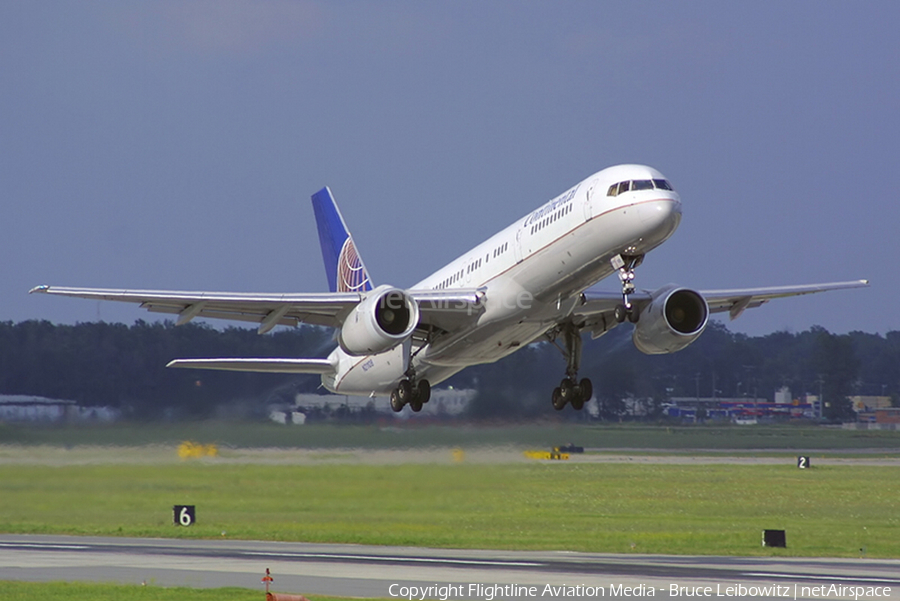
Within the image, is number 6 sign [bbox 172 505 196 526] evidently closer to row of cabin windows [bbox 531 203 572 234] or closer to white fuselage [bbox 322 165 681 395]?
white fuselage [bbox 322 165 681 395]

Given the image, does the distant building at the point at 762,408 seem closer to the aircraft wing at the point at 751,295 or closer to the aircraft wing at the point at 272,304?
the aircraft wing at the point at 751,295

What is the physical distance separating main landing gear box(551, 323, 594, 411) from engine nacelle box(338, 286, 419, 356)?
5530mm

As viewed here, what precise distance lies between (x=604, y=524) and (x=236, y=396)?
491 inches

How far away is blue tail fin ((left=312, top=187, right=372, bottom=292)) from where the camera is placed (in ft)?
137

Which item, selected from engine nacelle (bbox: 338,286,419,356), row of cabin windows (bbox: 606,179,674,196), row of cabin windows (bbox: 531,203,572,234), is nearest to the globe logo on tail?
engine nacelle (bbox: 338,286,419,356)

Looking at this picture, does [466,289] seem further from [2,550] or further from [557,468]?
[557,468]

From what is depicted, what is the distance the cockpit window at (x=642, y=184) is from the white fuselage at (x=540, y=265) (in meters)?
0.07

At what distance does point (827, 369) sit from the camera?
82938mm

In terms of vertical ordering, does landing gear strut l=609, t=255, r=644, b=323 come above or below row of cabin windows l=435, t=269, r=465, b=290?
below

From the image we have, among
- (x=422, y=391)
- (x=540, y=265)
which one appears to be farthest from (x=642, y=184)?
(x=422, y=391)

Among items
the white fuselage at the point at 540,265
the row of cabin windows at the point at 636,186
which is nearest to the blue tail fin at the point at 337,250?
the white fuselage at the point at 540,265

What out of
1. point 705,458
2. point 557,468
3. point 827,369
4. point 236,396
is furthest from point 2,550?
point 827,369

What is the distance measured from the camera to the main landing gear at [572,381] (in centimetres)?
3541

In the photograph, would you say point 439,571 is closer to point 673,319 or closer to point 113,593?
point 113,593
